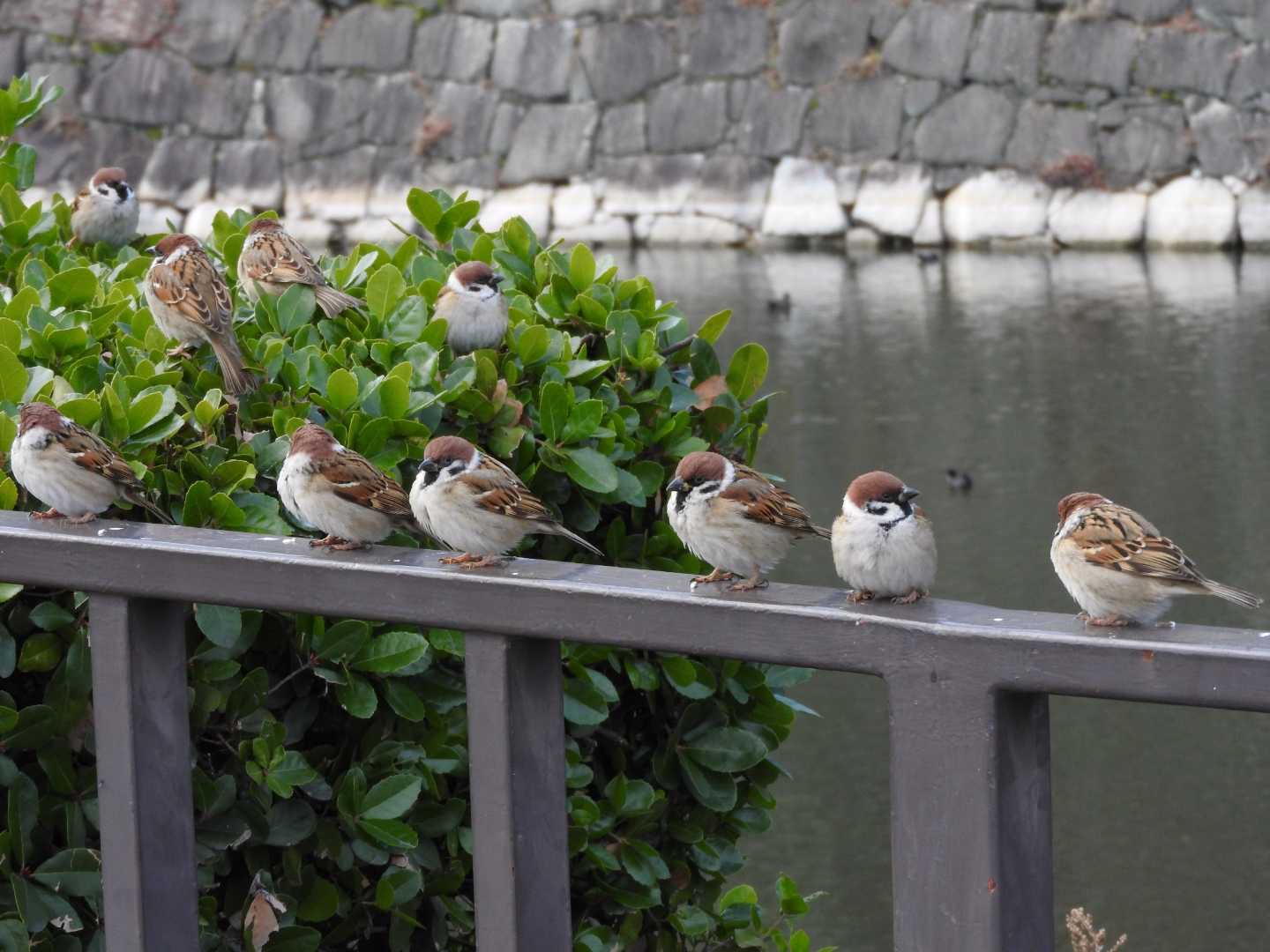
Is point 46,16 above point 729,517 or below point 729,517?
above

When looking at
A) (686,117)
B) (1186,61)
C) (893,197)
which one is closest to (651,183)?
(686,117)

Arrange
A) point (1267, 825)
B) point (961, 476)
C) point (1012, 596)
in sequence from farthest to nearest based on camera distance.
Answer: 1. point (961, 476)
2. point (1012, 596)
3. point (1267, 825)

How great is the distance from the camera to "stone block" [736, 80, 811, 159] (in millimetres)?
27641

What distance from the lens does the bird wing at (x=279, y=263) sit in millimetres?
3754

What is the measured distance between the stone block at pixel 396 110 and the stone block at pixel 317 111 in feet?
0.61

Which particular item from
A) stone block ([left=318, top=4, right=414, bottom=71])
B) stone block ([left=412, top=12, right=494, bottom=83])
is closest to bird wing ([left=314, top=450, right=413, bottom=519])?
stone block ([left=412, top=12, right=494, bottom=83])

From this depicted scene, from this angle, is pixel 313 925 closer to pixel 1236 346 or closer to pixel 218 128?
pixel 1236 346

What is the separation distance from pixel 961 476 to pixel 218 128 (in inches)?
822

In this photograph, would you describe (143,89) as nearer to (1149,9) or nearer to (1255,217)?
(1149,9)

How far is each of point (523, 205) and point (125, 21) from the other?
8879 mm

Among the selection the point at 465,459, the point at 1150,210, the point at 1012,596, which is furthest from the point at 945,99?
the point at 465,459

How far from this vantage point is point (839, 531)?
2797 millimetres

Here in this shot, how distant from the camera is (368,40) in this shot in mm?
30500

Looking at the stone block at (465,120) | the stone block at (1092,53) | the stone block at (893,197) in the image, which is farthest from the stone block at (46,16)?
the stone block at (1092,53)
